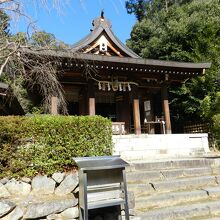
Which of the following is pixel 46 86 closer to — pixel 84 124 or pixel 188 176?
pixel 84 124

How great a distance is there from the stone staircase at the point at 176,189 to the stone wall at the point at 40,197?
120 cm

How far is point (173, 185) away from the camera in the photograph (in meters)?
5.66

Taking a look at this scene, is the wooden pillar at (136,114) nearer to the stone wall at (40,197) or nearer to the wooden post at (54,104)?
the wooden post at (54,104)

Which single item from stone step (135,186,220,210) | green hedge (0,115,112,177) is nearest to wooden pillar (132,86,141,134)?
stone step (135,186,220,210)

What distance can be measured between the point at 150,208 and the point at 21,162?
8.30 ft

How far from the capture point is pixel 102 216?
173 inches

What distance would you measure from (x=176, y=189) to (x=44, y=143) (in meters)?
3.03

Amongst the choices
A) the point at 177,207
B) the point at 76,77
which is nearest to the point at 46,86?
the point at 177,207

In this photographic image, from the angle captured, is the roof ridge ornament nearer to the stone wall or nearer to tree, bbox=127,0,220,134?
tree, bbox=127,0,220,134

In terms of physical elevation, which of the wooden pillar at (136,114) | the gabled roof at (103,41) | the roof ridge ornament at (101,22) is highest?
the roof ridge ornament at (101,22)

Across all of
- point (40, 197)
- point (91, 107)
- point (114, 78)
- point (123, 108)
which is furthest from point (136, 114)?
point (40, 197)

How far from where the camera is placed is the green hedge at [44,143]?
4.54m

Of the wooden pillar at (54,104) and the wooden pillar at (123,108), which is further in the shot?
the wooden pillar at (123,108)

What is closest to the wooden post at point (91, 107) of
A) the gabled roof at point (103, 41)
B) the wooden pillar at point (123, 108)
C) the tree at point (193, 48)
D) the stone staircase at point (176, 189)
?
the wooden pillar at point (123, 108)
